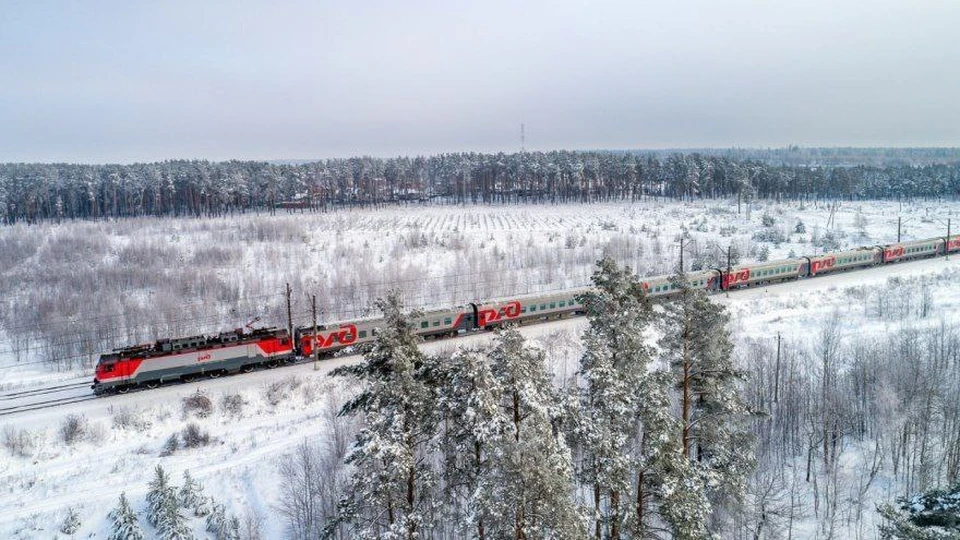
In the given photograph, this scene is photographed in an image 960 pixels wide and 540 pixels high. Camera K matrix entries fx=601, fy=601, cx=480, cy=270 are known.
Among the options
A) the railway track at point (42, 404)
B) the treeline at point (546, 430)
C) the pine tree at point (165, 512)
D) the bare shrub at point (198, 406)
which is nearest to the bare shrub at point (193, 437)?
the bare shrub at point (198, 406)

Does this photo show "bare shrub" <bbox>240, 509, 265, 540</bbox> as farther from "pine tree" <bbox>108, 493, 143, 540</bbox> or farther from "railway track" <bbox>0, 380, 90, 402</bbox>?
"railway track" <bbox>0, 380, 90, 402</bbox>

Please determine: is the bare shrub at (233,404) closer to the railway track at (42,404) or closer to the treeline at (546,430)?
the railway track at (42,404)

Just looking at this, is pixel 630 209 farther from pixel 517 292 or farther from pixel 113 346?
pixel 113 346

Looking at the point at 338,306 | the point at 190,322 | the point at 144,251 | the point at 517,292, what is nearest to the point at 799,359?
the point at 517,292

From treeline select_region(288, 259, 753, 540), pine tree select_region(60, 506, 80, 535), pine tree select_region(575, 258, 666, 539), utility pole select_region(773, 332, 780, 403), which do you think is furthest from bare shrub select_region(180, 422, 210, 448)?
utility pole select_region(773, 332, 780, 403)

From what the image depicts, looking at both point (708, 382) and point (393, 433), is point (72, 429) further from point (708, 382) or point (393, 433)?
point (708, 382)
